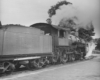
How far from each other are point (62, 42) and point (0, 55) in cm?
593

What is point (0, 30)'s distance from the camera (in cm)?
608

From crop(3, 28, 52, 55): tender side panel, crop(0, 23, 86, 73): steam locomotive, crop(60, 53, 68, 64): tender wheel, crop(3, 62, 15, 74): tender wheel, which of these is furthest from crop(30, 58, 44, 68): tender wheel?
crop(60, 53, 68, 64): tender wheel

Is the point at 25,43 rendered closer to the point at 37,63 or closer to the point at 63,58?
the point at 37,63

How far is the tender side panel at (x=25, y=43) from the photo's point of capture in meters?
6.36

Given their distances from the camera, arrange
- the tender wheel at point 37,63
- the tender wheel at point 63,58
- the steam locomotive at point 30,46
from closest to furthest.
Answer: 1. the steam locomotive at point 30,46
2. the tender wheel at point 37,63
3. the tender wheel at point 63,58

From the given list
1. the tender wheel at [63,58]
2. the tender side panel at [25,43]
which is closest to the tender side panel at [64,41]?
the tender wheel at [63,58]

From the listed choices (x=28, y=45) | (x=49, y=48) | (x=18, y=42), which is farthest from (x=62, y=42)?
(x=18, y=42)

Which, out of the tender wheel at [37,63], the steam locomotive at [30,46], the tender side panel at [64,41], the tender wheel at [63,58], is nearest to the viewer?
the steam locomotive at [30,46]

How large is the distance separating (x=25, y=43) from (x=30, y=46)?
1.38 feet

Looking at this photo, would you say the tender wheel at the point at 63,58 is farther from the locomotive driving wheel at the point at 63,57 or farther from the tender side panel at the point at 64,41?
the tender side panel at the point at 64,41

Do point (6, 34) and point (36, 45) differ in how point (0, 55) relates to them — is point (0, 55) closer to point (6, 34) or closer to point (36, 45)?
point (6, 34)

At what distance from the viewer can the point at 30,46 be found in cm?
757

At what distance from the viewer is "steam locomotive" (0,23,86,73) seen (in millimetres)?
6297

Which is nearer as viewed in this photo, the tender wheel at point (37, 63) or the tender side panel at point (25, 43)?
the tender side panel at point (25, 43)
